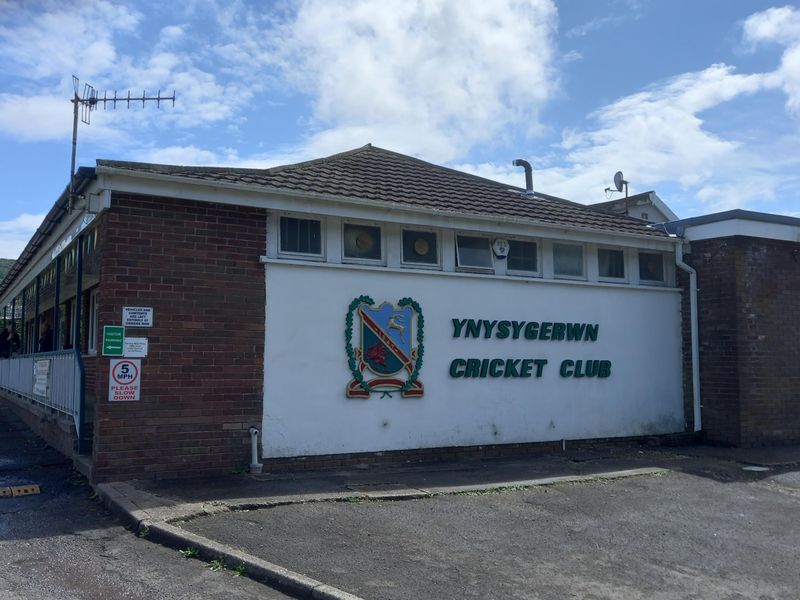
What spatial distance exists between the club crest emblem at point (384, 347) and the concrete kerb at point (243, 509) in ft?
6.39

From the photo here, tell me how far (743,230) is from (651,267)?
5.29 ft

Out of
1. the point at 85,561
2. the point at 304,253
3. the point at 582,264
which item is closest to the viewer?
the point at 85,561

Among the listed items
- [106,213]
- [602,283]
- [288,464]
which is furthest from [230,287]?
[602,283]

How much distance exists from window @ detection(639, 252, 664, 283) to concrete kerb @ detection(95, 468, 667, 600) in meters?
4.24

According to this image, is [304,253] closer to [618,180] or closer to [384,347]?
[384,347]

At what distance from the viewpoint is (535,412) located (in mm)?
11555

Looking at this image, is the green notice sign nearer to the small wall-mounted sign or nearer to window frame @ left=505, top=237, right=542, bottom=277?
the small wall-mounted sign

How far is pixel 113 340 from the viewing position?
8516 millimetres

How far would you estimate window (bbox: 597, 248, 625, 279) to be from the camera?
12.6m

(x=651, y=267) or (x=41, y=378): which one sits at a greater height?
(x=651, y=267)

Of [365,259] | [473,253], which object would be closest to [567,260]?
[473,253]

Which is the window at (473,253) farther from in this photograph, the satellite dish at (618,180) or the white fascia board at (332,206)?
the satellite dish at (618,180)

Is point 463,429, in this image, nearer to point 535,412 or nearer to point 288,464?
point 535,412

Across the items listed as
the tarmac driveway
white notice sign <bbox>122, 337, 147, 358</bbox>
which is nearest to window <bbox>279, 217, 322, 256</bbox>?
white notice sign <bbox>122, 337, 147, 358</bbox>
